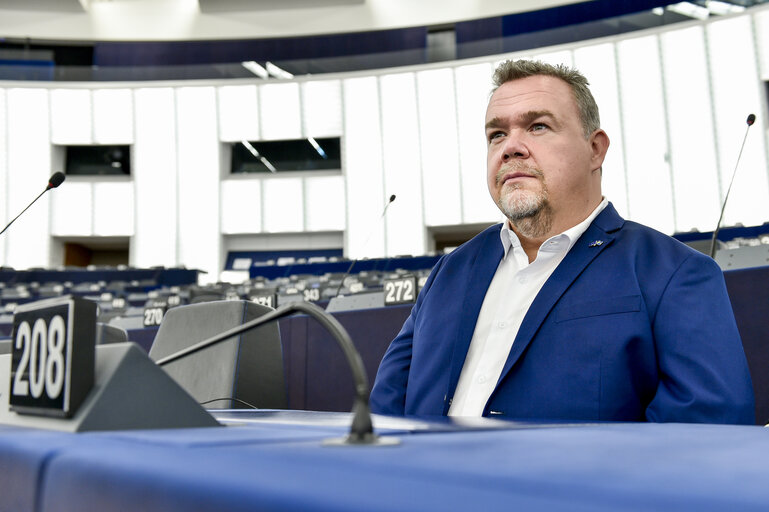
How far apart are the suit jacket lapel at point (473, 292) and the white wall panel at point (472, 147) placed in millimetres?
12645

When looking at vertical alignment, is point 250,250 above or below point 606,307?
above

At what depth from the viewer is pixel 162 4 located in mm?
14969

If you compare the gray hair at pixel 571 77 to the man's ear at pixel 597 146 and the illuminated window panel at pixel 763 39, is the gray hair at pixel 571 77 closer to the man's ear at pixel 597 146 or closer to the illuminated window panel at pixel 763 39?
the man's ear at pixel 597 146

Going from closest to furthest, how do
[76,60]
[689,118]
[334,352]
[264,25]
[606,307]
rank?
[606,307]
[334,352]
[689,118]
[264,25]
[76,60]

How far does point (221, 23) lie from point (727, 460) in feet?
51.6

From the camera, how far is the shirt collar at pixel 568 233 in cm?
143

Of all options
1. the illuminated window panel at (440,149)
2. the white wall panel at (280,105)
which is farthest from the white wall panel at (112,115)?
the illuminated window panel at (440,149)

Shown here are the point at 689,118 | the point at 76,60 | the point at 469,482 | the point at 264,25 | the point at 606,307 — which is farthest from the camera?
the point at 76,60

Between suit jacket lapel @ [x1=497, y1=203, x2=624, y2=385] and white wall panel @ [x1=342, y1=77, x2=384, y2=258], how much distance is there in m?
13.3

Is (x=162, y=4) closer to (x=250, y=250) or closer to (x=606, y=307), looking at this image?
(x=250, y=250)

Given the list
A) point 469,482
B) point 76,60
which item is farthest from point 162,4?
point 469,482

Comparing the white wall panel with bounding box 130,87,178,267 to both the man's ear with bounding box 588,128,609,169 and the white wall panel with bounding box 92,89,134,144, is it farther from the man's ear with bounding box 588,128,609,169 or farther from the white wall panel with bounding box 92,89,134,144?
the man's ear with bounding box 588,128,609,169

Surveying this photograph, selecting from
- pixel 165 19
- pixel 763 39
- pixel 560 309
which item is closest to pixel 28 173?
pixel 165 19

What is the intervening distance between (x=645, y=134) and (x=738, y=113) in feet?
5.03
